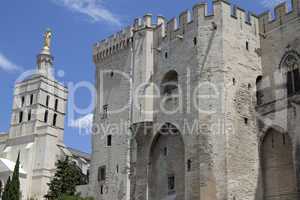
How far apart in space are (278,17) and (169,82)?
6575 millimetres

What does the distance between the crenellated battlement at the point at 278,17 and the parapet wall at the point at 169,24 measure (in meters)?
0.55

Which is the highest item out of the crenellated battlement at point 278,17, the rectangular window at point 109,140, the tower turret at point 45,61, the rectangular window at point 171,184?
the tower turret at point 45,61

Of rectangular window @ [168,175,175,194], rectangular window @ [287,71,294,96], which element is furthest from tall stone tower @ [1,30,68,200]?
rectangular window @ [287,71,294,96]

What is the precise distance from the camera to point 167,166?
2505 cm

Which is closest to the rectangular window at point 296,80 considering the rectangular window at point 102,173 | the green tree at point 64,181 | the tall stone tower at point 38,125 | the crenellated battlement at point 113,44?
the crenellated battlement at point 113,44

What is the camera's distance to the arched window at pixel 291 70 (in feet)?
74.8

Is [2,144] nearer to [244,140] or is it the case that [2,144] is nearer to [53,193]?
[53,193]

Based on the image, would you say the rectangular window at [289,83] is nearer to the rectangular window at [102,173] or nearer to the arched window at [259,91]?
A: the arched window at [259,91]

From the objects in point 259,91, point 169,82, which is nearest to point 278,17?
point 259,91

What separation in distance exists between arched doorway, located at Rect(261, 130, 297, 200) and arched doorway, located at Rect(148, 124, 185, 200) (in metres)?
4.06

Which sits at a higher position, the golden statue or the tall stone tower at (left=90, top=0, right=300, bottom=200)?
the golden statue

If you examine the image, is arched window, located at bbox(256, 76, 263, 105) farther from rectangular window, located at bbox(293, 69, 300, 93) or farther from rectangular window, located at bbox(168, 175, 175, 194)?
rectangular window, located at bbox(168, 175, 175, 194)

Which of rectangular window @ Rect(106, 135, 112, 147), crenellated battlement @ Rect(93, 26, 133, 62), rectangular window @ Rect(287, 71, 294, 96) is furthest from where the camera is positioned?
crenellated battlement @ Rect(93, 26, 133, 62)

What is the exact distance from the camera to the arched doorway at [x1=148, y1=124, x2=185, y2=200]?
79.3 feet
